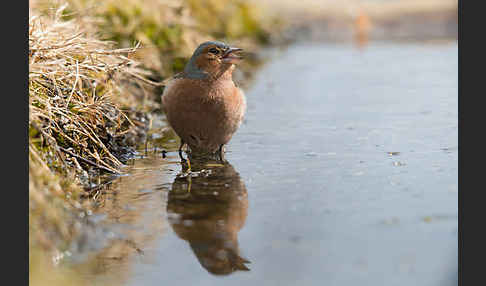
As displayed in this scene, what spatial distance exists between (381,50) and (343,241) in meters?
10.5

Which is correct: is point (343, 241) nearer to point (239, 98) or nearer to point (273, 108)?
point (239, 98)

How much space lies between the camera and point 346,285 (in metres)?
2.62

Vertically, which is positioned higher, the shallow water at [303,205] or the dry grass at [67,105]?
the dry grass at [67,105]

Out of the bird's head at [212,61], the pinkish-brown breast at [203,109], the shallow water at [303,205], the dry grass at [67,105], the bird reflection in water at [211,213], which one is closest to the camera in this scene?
the shallow water at [303,205]

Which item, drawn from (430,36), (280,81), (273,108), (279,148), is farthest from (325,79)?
(430,36)

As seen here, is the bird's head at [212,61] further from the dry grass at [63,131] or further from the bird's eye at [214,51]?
the dry grass at [63,131]

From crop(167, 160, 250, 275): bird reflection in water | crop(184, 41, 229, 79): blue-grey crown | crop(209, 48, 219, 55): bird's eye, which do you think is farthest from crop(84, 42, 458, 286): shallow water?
crop(209, 48, 219, 55): bird's eye

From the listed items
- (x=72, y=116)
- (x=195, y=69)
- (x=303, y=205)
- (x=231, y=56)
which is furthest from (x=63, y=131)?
(x=303, y=205)

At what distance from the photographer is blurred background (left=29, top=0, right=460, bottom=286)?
2.85 m

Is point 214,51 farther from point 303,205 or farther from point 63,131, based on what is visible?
point 303,205

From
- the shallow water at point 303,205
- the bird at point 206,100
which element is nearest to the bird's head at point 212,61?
the bird at point 206,100

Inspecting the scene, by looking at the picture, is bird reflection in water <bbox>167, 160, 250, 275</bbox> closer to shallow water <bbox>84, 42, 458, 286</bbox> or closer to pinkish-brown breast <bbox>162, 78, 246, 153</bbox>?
shallow water <bbox>84, 42, 458, 286</bbox>

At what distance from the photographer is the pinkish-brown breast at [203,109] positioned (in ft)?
15.4

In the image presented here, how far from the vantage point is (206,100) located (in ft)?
15.4
